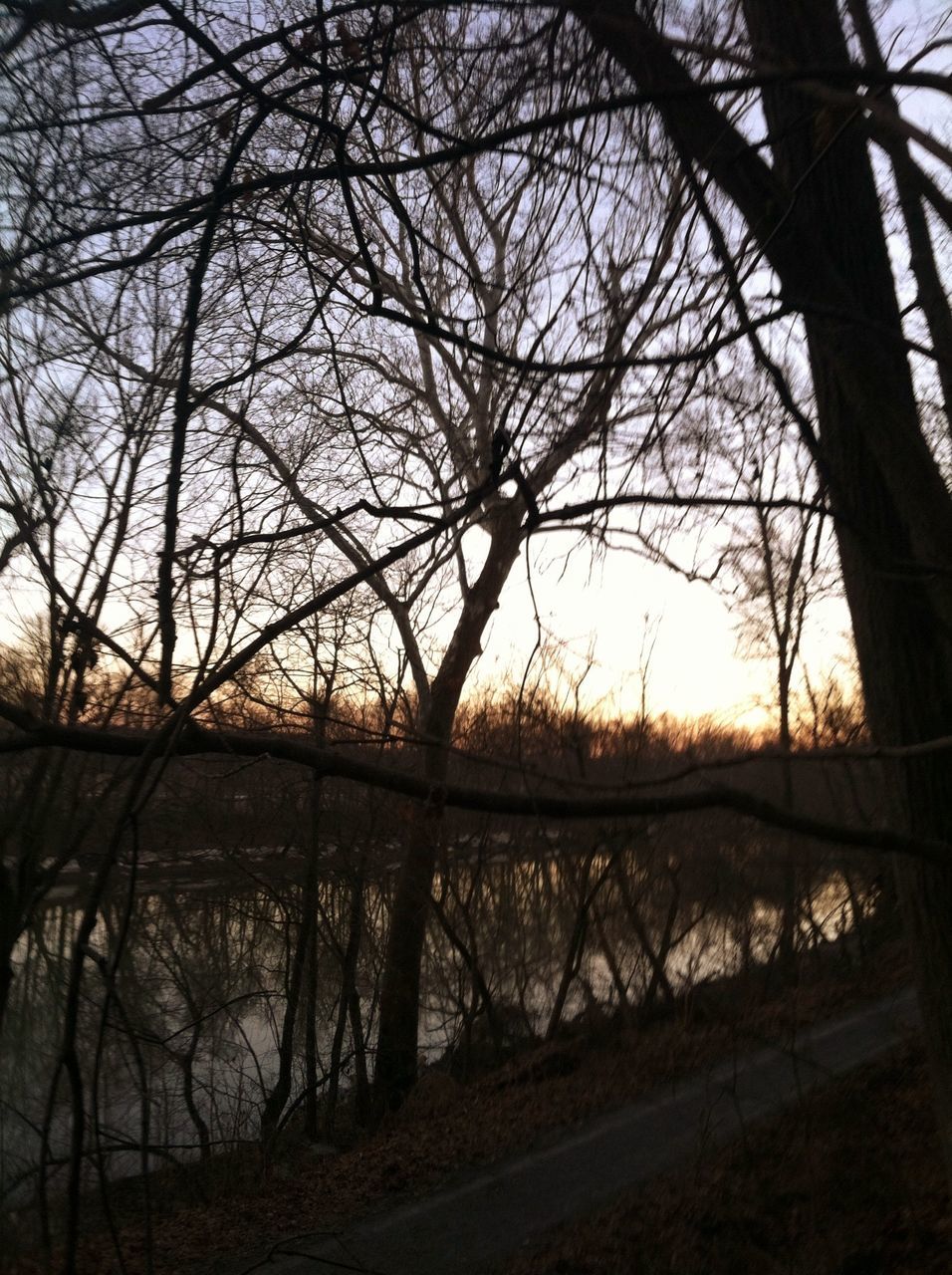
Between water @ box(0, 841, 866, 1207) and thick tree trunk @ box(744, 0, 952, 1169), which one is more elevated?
thick tree trunk @ box(744, 0, 952, 1169)

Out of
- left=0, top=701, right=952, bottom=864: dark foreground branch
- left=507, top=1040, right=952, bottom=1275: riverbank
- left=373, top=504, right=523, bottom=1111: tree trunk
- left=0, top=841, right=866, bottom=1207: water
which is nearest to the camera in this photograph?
left=0, top=701, right=952, bottom=864: dark foreground branch

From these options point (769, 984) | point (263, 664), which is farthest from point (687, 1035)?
point (263, 664)

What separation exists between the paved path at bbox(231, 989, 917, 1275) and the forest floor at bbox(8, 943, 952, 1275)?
0.14m

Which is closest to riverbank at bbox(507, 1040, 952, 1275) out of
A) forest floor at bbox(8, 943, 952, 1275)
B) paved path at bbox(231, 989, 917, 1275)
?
forest floor at bbox(8, 943, 952, 1275)

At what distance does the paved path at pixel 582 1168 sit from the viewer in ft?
13.9

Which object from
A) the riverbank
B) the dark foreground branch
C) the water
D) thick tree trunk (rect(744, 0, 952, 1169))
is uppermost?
thick tree trunk (rect(744, 0, 952, 1169))

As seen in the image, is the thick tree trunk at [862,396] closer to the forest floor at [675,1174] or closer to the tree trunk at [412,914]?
the forest floor at [675,1174]

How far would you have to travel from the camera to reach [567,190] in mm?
3834

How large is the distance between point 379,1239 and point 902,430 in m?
3.75

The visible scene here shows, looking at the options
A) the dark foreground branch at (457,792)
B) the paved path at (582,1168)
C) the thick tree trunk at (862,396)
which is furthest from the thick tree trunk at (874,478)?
the paved path at (582,1168)

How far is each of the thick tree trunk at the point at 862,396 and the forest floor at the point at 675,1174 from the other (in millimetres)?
741

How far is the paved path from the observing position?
4.25 m

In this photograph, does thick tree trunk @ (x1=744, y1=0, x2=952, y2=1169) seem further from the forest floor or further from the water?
the water

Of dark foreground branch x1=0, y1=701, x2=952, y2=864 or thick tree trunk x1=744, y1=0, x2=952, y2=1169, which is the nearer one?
dark foreground branch x1=0, y1=701, x2=952, y2=864
